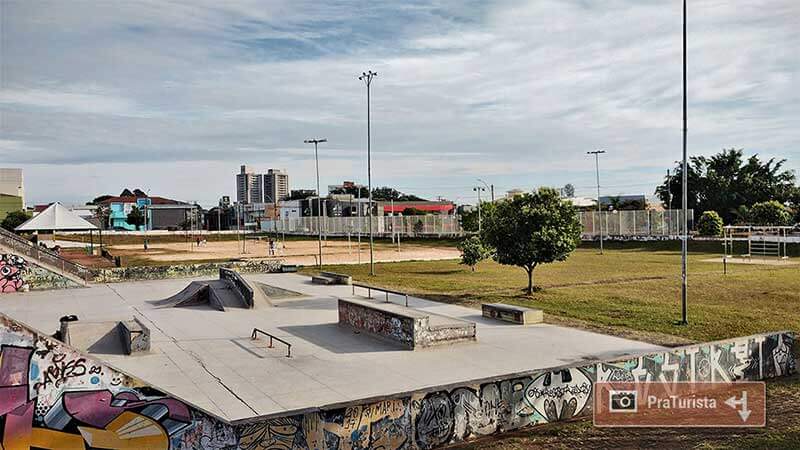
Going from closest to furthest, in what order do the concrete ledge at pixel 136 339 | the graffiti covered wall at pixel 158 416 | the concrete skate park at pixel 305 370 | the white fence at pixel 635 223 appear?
the graffiti covered wall at pixel 158 416, the concrete skate park at pixel 305 370, the concrete ledge at pixel 136 339, the white fence at pixel 635 223

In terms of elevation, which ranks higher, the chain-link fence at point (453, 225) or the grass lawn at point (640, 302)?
the chain-link fence at point (453, 225)

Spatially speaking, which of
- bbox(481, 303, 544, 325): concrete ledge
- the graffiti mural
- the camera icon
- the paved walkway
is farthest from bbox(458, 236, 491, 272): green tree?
the camera icon

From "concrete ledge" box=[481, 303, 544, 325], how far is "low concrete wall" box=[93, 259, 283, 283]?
24932 millimetres

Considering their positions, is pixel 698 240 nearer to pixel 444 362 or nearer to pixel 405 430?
pixel 444 362

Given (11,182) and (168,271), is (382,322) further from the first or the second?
(11,182)

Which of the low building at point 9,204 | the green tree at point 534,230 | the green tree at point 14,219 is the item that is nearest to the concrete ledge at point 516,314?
the green tree at point 534,230

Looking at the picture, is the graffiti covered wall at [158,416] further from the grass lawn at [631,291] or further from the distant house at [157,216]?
the distant house at [157,216]

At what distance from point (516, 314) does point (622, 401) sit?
10.6 meters

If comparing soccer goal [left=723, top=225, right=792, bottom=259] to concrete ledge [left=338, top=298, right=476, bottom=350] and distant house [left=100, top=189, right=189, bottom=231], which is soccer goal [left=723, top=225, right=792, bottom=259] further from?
distant house [left=100, top=189, right=189, bottom=231]

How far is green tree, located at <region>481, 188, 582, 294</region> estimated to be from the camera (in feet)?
99.2

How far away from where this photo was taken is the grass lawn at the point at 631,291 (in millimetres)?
23766

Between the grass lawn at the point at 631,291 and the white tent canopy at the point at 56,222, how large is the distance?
2078cm

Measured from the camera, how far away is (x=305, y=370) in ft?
58.3

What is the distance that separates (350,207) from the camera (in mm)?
168000
